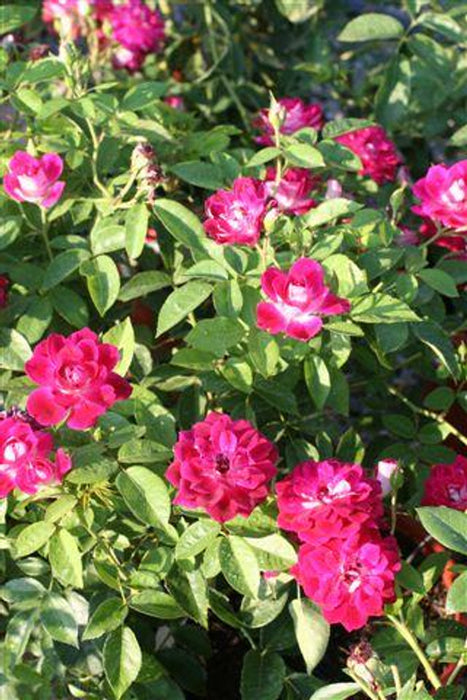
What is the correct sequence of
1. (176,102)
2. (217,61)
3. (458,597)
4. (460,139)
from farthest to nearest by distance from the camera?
1. (217,61)
2. (176,102)
3. (460,139)
4. (458,597)

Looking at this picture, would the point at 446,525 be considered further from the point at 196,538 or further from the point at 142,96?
the point at 142,96

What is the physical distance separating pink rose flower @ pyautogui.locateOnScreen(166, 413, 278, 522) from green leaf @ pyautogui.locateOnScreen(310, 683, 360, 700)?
25 centimetres

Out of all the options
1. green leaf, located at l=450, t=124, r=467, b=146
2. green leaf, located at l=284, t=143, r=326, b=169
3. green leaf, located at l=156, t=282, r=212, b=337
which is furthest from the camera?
green leaf, located at l=450, t=124, r=467, b=146

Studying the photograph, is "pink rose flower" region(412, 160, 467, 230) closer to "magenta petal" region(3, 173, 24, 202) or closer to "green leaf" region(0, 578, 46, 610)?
"magenta petal" region(3, 173, 24, 202)

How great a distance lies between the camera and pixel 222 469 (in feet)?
4.12

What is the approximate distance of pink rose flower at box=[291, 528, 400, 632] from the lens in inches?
49.7

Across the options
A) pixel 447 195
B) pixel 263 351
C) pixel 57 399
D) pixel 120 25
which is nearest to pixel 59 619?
pixel 57 399

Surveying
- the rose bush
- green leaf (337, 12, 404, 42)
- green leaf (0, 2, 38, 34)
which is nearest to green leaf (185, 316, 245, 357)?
the rose bush

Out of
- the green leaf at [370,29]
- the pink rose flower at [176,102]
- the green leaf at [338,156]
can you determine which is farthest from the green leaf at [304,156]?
the pink rose flower at [176,102]

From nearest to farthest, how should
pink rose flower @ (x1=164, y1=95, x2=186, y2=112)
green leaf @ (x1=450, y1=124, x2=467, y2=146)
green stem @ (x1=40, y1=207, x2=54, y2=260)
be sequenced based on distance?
green stem @ (x1=40, y1=207, x2=54, y2=260) → green leaf @ (x1=450, y1=124, x2=467, y2=146) → pink rose flower @ (x1=164, y1=95, x2=186, y2=112)

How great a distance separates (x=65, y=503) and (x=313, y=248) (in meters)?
0.46

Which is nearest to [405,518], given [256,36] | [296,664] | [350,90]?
[296,664]

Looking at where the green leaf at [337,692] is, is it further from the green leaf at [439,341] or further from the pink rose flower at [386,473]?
the green leaf at [439,341]

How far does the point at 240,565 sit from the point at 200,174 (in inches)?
24.1
